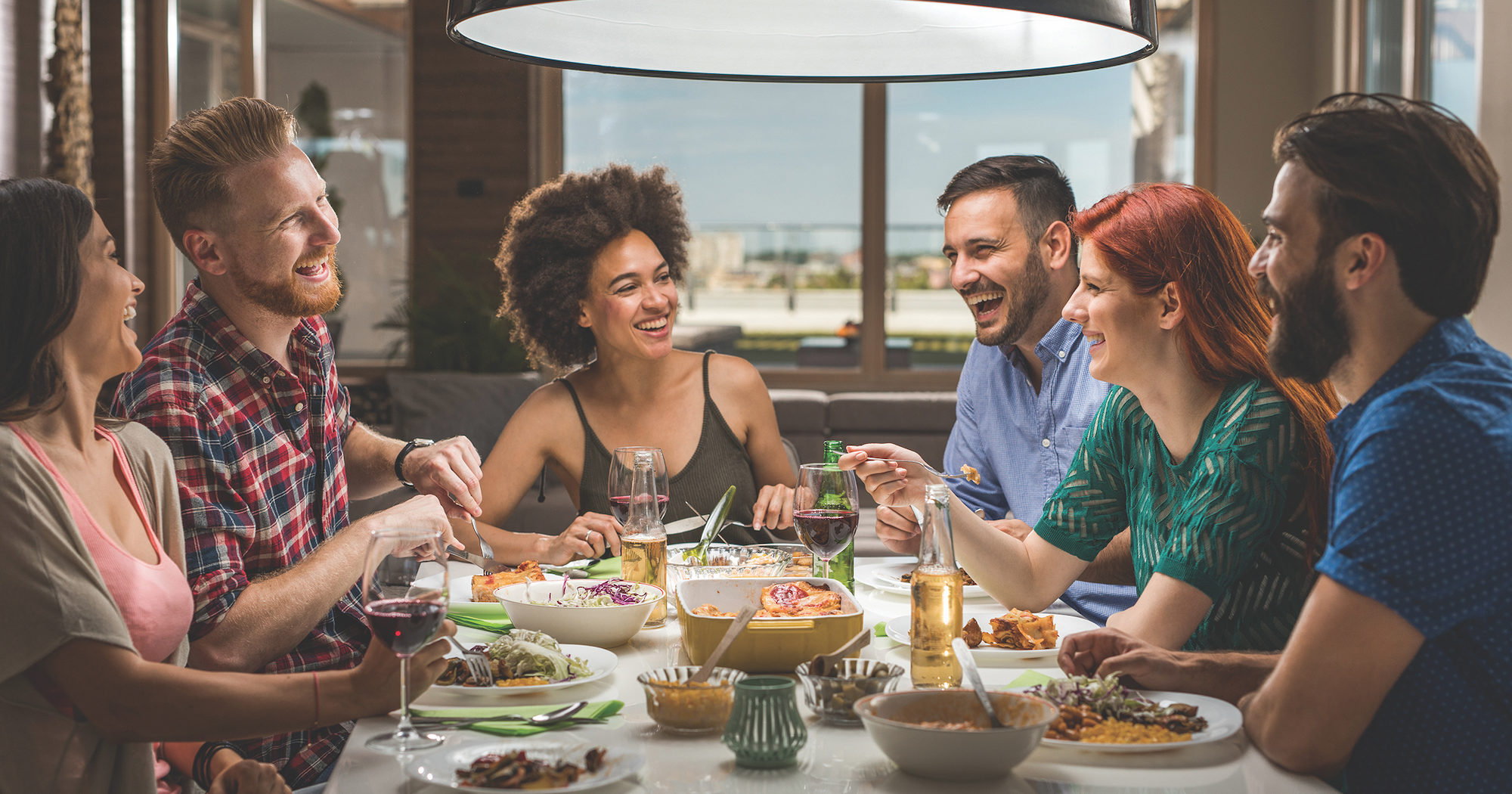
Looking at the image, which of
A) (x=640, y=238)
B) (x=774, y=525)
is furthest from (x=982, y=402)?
(x=640, y=238)

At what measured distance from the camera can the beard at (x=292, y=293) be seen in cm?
180

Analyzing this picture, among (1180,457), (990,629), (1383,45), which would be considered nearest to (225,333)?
(990,629)

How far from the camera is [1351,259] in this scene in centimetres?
118

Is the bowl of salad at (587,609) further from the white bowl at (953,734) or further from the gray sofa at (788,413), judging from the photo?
the gray sofa at (788,413)

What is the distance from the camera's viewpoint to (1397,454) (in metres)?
1.08

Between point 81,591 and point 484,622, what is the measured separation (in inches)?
22.5

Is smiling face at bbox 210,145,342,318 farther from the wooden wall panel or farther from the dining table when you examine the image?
the wooden wall panel

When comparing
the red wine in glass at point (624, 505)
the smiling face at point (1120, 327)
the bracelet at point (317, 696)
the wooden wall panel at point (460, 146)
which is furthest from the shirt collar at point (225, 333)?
the wooden wall panel at point (460, 146)

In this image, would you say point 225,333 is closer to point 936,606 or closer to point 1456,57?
point 936,606

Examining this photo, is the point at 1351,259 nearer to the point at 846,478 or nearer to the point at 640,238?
the point at 846,478

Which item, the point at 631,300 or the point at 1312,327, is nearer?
the point at 1312,327

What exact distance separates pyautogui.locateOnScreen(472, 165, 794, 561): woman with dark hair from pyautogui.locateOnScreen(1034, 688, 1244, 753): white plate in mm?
1235

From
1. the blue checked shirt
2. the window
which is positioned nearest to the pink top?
the blue checked shirt

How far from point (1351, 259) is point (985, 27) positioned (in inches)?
23.6
